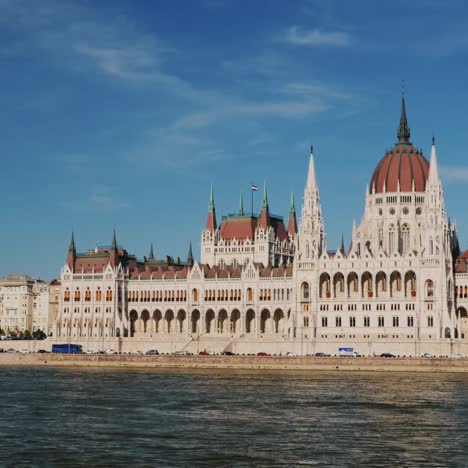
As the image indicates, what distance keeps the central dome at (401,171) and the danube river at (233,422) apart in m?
59.9

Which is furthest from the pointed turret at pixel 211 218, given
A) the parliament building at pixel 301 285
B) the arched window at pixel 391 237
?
the arched window at pixel 391 237

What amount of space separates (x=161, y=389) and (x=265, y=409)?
22205 mm

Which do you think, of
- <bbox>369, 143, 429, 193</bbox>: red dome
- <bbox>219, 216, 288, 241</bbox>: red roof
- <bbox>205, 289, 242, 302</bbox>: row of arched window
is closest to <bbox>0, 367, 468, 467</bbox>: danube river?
<bbox>205, 289, 242, 302</bbox>: row of arched window

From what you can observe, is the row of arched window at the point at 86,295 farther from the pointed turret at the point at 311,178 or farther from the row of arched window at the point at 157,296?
the pointed turret at the point at 311,178

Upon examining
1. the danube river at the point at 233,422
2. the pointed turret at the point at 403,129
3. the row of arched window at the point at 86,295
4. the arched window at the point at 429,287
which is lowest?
the danube river at the point at 233,422

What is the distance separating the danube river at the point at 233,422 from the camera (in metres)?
53.6

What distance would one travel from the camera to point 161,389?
96500 mm

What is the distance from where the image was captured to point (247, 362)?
13900 cm

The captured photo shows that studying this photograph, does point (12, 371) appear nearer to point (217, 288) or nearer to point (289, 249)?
point (217, 288)

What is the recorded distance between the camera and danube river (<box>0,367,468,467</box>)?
5359 centimetres

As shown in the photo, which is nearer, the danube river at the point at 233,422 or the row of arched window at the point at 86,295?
the danube river at the point at 233,422

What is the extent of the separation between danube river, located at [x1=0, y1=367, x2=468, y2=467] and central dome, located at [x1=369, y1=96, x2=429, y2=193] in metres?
59.9

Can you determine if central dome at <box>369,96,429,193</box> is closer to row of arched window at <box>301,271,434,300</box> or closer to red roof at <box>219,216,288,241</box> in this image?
row of arched window at <box>301,271,434,300</box>

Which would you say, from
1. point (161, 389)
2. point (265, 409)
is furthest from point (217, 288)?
point (265, 409)
